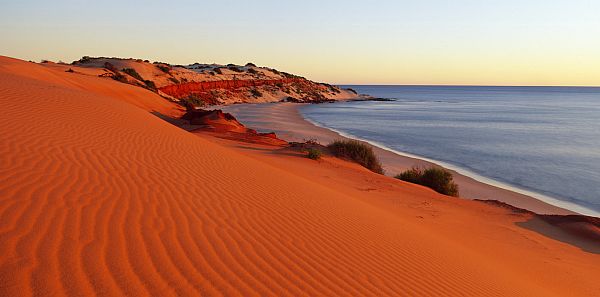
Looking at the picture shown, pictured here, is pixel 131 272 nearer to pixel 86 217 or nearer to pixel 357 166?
pixel 86 217

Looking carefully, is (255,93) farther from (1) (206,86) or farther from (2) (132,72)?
(2) (132,72)

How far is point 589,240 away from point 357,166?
7942 mm

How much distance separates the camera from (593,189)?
1681cm

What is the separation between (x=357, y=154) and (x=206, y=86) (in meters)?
42.4

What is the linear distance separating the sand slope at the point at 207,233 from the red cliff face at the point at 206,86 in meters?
39.0

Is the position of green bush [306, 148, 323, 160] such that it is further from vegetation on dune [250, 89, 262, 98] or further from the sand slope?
vegetation on dune [250, 89, 262, 98]

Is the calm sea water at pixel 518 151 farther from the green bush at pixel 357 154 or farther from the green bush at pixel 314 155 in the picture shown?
the green bush at pixel 314 155

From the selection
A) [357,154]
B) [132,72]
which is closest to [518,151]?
[357,154]

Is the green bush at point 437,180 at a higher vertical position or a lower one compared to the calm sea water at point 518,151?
higher

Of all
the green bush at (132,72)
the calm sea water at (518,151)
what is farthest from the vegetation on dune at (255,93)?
the calm sea water at (518,151)

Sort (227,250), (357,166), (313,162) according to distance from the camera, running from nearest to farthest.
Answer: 1. (227,250)
2. (313,162)
3. (357,166)

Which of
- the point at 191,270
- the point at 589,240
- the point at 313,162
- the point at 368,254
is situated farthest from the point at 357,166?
the point at 191,270

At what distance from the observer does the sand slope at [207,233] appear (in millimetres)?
3781

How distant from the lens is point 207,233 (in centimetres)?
500
